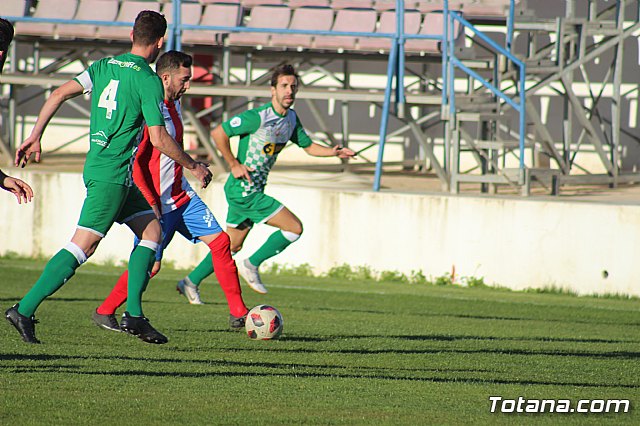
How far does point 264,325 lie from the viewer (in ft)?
26.5

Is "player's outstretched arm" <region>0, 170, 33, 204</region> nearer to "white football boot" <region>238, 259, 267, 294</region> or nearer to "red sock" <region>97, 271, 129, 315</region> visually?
"red sock" <region>97, 271, 129, 315</region>

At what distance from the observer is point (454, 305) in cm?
1148

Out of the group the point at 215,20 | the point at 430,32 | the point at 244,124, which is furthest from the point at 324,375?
the point at 215,20

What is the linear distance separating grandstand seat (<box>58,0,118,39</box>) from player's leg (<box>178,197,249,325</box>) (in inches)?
373

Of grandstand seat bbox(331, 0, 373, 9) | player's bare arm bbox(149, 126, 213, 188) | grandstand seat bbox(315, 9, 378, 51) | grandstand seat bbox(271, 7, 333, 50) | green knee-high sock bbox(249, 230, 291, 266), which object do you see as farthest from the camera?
grandstand seat bbox(331, 0, 373, 9)

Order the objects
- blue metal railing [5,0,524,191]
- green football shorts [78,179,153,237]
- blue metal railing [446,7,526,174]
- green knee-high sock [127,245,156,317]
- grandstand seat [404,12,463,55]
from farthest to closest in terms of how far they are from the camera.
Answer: grandstand seat [404,12,463,55], blue metal railing [5,0,524,191], blue metal railing [446,7,526,174], green knee-high sock [127,245,156,317], green football shorts [78,179,153,237]

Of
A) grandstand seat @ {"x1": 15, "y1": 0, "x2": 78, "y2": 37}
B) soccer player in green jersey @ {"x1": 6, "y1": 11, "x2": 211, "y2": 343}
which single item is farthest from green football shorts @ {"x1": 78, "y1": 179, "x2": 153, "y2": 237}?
grandstand seat @ {"x1": 15, "y1": 0, "x2": 78, "y2": 37}

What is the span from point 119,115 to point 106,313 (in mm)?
1442

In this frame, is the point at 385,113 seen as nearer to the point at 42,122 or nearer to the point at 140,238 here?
the point at 140,238

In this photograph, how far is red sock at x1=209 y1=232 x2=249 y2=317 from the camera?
8477 millimetres

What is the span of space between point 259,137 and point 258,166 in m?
0.29

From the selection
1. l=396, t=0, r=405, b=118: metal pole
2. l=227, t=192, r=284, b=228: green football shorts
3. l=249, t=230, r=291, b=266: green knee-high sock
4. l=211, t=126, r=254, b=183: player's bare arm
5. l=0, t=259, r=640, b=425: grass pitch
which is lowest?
l=0, t=259, r=640, b=425: grass pitch

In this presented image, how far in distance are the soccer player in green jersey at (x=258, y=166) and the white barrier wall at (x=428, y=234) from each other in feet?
10.6

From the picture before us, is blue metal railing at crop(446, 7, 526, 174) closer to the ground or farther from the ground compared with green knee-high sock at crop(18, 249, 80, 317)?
farther from the ground
